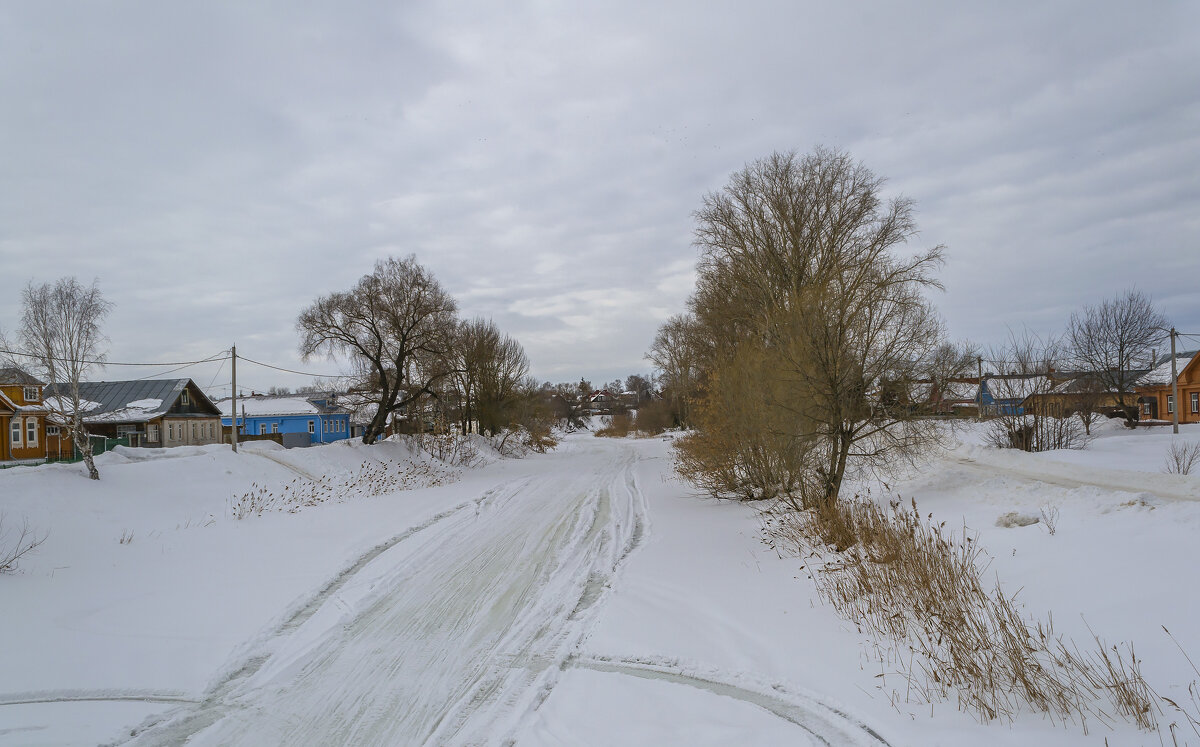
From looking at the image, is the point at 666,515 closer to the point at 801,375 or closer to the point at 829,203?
the point at 801,375

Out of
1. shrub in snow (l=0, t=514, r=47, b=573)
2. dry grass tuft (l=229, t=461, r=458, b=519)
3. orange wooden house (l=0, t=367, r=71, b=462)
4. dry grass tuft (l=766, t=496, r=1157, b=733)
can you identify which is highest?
orange wooden house (l=0, t=367, r=71, b=462)

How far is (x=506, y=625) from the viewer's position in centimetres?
705

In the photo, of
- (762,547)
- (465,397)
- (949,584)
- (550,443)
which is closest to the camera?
(949,584)

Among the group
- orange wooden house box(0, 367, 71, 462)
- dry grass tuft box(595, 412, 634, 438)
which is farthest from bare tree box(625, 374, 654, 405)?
orange wooden house box(0, 367, 71, 462)

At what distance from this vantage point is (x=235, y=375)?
2578cm

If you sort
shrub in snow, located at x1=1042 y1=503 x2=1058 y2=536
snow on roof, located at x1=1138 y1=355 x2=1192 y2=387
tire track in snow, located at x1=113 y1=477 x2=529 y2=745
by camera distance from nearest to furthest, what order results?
tire track in snow, located at x1=113 y1=477 x2=529 y2=745 → shrub in snow, located at x1=1042 y1=503 x2=1058 y2=536 → snow on roof, located at x1=1138 y1=355 x2=1192 y2=387

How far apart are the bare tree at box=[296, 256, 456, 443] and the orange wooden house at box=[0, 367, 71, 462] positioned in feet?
51.1

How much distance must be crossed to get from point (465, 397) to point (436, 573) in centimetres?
3347

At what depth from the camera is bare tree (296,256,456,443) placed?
27328 millimetres

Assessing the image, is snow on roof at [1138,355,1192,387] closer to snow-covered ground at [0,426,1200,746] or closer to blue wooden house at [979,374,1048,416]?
blue wooden house at [979,374,1048,416]

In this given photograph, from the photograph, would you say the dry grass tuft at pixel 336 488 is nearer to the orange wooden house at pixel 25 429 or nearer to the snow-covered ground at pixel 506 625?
the snow-covered ground at pixel 506 625

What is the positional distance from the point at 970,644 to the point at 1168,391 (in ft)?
173

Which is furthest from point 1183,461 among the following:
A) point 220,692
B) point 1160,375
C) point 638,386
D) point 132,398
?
point 638,386

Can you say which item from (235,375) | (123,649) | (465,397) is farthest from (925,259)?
(465,397)
